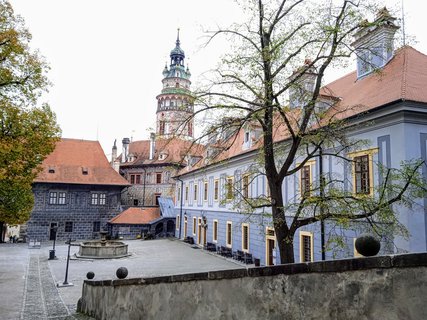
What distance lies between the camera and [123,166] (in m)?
51.1

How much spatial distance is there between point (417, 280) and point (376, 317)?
470mm

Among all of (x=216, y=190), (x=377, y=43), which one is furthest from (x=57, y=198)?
(x=377, y=43)

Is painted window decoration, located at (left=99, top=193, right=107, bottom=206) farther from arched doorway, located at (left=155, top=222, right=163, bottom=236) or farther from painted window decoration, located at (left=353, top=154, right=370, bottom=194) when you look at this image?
painted window decoration, located at (left=353, top=154, right=370, bottom=194)

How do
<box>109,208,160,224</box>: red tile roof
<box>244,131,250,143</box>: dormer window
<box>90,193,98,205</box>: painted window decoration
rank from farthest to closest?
1. <box>90,193,98,205</box>: painted window decoration
2. <box>109,208,160,224</box>: red tile roof
3. <box>244,131,250,143</box>: dormer window

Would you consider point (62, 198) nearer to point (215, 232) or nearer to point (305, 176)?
point (215, 232)

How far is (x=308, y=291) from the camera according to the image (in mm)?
3344

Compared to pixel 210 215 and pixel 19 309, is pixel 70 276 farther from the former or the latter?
pixel 210 215

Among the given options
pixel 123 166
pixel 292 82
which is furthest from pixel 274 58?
pixel 123 166

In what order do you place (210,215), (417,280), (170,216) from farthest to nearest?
(170,216) → (210,215) → (417,280)

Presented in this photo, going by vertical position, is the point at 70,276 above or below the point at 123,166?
below

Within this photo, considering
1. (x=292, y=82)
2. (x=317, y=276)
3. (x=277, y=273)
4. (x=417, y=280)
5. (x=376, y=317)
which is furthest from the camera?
(x=292, y=82)

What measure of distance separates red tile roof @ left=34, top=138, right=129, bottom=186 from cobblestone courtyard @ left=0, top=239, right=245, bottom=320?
972 cm

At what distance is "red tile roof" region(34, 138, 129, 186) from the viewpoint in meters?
38.5

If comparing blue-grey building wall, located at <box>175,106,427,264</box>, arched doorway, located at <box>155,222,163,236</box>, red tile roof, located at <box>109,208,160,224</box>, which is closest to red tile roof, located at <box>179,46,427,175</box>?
blue-grey building wall, located at <box>175,106,427,264</box>
